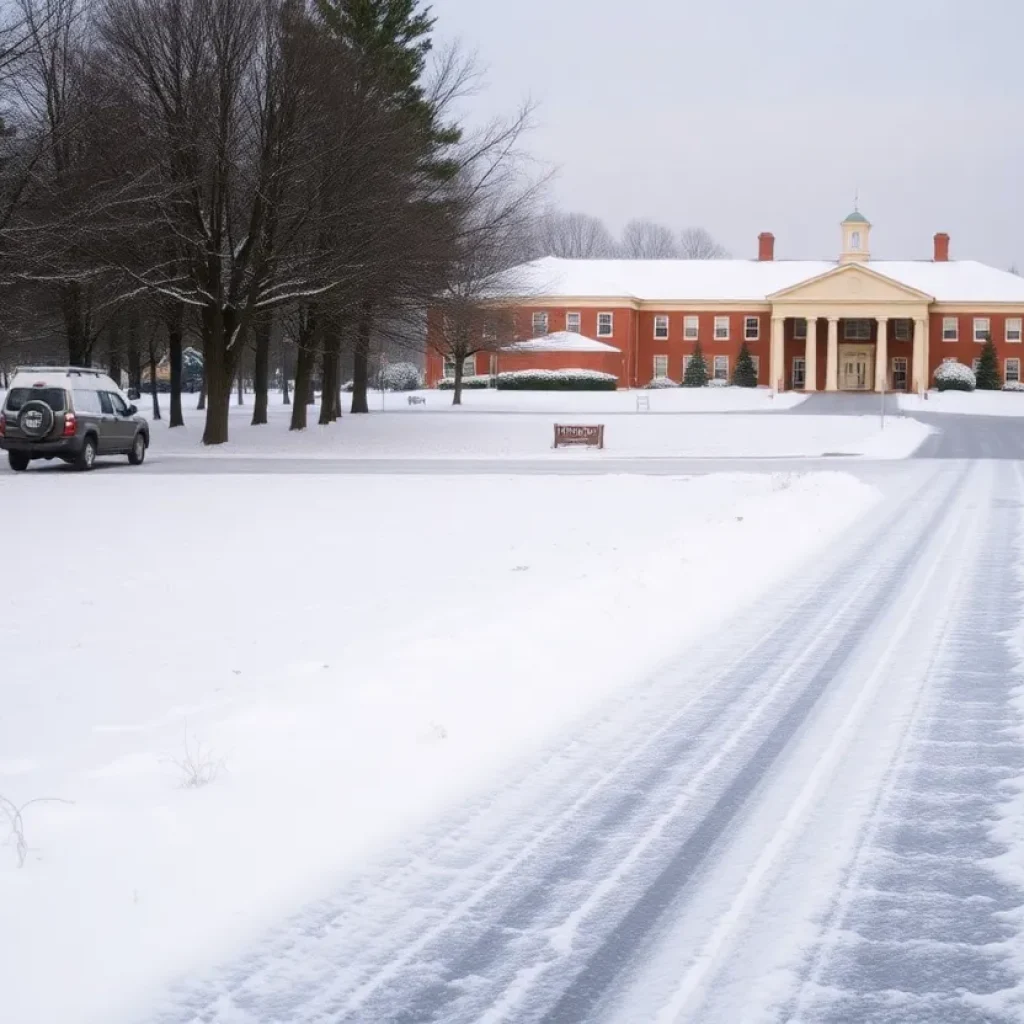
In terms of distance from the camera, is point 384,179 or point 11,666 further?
point 384,179

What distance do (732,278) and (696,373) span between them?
9.97 metres

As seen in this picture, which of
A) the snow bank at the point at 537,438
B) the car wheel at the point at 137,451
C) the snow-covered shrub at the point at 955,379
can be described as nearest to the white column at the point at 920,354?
the snow-covered shrub at the point at 955,379

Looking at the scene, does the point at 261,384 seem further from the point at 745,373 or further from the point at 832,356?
the point at 832,356

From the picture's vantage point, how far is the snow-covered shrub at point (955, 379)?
237 ft

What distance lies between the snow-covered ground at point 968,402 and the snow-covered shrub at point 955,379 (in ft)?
4.31

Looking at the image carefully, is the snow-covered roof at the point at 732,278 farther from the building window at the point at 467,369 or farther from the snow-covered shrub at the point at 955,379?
the building window at the point at 467,369

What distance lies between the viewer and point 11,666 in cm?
849

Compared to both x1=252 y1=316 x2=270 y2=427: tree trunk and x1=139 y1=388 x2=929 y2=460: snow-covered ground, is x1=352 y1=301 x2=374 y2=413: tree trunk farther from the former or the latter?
x1=252 y1=316 x2=270 y2=427: tree trunk

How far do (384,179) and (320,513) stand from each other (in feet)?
59.6

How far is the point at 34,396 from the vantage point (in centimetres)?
2614

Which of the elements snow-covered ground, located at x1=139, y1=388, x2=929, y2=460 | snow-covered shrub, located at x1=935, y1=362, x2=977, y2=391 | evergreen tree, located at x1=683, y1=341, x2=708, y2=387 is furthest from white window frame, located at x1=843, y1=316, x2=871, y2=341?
snow-covered ground, located at x1=139, y1=388, x2=929, y2=460

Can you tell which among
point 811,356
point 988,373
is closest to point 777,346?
point 811,356

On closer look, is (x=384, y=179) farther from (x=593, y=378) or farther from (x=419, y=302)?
(x=593, y=378)

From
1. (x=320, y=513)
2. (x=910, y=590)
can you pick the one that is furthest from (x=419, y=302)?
(x=910, y=590)
